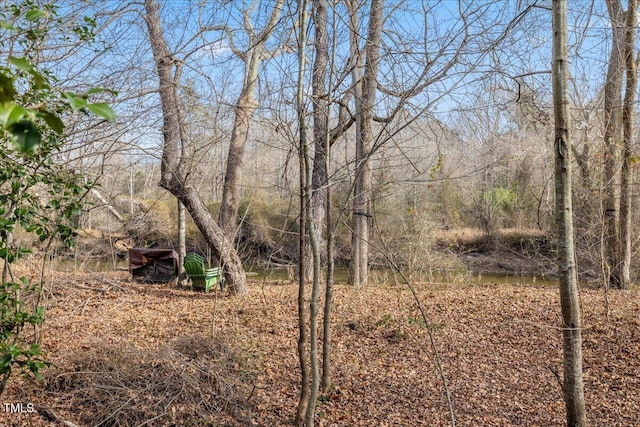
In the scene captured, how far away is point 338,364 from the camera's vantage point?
5.46 metres

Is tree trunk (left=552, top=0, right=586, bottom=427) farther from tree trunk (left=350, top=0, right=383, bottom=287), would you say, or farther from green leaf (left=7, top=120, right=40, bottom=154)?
green leaf (left=7, top=120, right=40, bottom=154)

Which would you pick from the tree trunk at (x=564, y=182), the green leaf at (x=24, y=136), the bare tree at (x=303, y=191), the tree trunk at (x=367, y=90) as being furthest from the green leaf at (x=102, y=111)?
the tree trunk at (x=564, y=182)

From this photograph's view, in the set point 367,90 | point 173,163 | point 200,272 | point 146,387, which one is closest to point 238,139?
point 173,163

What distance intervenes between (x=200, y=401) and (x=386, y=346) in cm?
252

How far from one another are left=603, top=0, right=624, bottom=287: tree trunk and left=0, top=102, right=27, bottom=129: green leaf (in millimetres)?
7092

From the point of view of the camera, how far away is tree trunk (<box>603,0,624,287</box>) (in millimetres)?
7355

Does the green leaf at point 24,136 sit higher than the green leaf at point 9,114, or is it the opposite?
the green leaf at point 9,114

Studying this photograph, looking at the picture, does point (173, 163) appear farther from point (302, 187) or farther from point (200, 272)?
point (302, 187)

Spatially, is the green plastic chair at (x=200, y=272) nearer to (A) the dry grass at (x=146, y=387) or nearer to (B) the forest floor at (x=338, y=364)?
(B) the forest floor at (x=338, y=364)

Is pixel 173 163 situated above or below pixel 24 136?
above

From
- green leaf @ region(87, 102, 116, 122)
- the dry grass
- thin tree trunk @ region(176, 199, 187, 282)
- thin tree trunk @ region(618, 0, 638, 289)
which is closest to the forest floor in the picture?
the dry grass

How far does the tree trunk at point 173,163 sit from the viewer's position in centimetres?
676

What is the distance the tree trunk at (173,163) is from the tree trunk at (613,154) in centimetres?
561

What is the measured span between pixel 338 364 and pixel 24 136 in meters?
5.04
